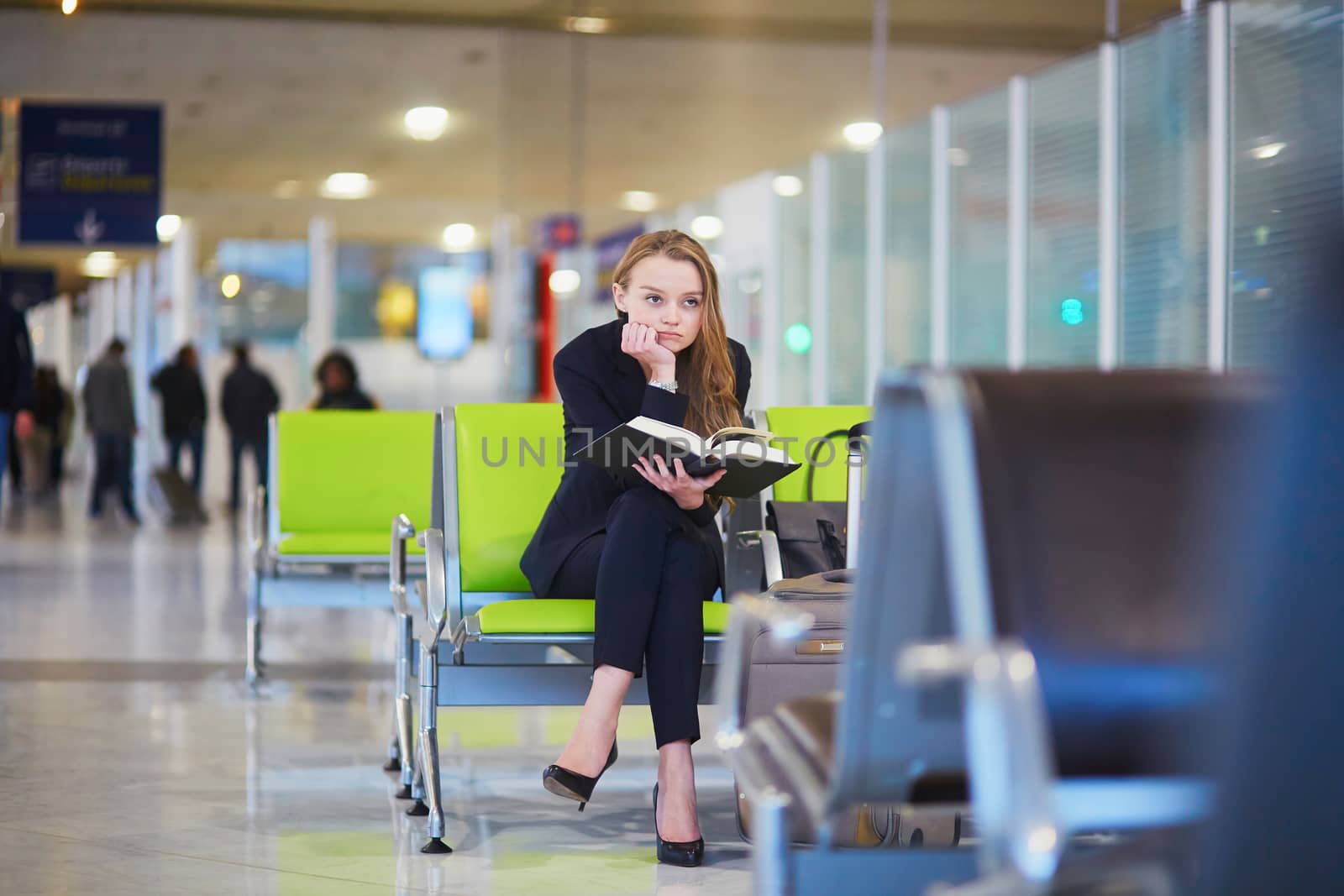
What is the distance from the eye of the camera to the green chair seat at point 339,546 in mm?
5539

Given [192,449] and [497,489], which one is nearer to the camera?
[497,489]

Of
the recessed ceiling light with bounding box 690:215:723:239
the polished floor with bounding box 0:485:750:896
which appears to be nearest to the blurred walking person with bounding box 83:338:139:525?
the recessed ceiling light with bounding box 690:215:723:239

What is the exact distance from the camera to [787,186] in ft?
34.0

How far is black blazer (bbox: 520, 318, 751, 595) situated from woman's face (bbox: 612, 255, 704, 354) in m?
0.12

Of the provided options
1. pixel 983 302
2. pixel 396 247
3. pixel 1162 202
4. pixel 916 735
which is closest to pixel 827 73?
pixel 983 302

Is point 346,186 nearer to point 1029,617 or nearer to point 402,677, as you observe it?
point 402,677

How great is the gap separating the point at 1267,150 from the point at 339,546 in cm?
334

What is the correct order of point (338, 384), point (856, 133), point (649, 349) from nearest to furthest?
point (649, 349) → point (338, 384) → point (856, 133)

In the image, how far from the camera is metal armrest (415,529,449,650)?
11.4 ft

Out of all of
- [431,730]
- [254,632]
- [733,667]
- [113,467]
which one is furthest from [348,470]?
[113,467]

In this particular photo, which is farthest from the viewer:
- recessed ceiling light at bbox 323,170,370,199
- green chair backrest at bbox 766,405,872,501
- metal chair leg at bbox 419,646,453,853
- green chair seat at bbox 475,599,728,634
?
recessed ceiling light at bbox 323,170,370,199

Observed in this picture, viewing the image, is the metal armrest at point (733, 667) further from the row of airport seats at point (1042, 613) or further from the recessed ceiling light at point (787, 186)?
the recessed ceiling light at point (787, 186)

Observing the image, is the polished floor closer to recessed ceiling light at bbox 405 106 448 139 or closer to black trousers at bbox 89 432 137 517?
black trousers at bbox 89 432 137 517

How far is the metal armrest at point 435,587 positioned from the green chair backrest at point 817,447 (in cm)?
91
